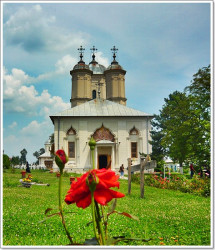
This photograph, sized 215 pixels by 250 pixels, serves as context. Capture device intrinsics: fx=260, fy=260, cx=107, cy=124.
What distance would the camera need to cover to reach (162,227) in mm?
4895

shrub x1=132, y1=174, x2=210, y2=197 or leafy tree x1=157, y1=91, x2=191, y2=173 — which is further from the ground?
leafy tree x1=157, y1=91, x2=191, y2=173

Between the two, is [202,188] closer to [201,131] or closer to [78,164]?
[201,131]

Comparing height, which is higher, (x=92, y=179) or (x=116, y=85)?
(x=116, y=85)

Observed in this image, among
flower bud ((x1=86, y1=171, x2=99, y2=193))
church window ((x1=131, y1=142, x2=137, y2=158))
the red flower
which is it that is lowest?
church window ((x1=131, y1=142, x2=137, y2=158))

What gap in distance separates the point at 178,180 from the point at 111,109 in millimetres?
16830

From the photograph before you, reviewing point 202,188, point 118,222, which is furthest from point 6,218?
point 202,188

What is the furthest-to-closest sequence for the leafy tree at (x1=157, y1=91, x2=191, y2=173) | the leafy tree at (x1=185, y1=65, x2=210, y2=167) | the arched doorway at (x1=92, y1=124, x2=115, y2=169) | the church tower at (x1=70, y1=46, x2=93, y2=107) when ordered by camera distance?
1. the church tower at (x1=70, y1=46, x2=93, y2=107)
2. the arched doorway at (x1=92, y1=124, x2=115, y2=169)
3. the leafy tree at (x1=157, y1=91, x2=191, y2=173)
4. the leafy tree at (x1=185, y1=65, x2=210, y2=167)

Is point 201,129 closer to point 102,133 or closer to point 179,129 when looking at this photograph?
point 179,129

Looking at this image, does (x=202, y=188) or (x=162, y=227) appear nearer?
(x=162, y=227)

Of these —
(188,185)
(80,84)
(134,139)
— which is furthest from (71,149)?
(188,185)

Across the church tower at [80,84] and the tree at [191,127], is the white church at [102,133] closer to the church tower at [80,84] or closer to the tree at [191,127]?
the tree at [191,127]

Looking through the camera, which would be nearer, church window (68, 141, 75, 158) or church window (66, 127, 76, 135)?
church window (68, 141, 75, 158)

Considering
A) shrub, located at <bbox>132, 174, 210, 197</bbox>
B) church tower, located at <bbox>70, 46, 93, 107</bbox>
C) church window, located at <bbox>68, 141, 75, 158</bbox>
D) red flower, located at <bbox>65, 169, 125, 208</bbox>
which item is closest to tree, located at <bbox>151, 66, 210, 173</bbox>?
shrub, located at <bbox>132, 174, 210, 197</bbox>

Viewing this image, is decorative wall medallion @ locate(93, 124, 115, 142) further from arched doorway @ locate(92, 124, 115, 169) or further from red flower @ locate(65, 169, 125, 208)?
red flower @ locate(65, 169, 125, 208)
